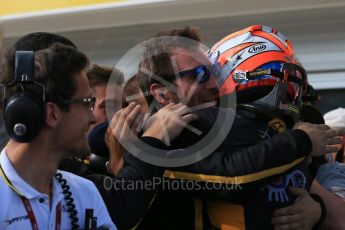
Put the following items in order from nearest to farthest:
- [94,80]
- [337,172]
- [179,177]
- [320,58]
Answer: [179,177], [337,172], [94,80], [320,58]

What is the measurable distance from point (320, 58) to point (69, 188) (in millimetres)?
2432

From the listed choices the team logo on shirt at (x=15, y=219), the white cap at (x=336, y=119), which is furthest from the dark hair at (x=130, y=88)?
the white cap at (x=336, y=119)

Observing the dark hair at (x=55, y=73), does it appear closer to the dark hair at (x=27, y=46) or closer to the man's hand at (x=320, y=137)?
the dark hair at (x=27, y=46)

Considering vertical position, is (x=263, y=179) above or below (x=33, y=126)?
below

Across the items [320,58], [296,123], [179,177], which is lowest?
[320,58]

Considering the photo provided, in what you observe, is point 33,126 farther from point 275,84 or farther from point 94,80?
point 94,80

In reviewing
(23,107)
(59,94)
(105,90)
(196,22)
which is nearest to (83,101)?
(59,94)

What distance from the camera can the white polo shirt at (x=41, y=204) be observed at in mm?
1276

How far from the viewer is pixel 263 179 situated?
1495 millimetres

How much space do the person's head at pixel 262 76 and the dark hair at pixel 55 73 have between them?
0.48 meters

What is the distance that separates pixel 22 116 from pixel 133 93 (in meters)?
0.70

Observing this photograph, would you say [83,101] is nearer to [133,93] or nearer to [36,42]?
[36,42]

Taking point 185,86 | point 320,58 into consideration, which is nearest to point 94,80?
point 185,86

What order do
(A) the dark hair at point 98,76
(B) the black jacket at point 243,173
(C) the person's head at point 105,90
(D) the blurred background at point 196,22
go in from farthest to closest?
1. (D) the blurred background at point 196,22
2. (A) the dark hair at point 98,76
3. (C) the person's head at point 105,90
4. (B) the black jacket at point 243,173
